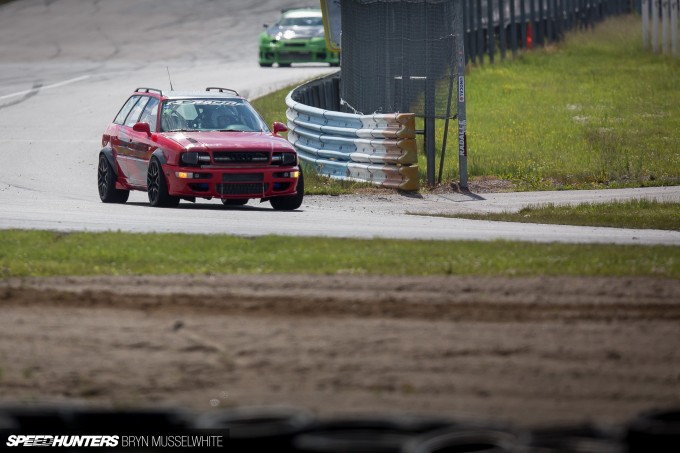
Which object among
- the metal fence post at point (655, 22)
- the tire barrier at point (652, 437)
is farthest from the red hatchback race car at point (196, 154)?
the metal fence post at point (655, 22)

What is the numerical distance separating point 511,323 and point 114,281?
3282 millimetres

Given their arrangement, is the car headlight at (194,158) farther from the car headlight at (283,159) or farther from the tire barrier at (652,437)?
the tire barrier at (652,437)

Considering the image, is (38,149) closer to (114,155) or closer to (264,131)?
(114,155)

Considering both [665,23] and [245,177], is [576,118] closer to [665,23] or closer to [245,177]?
[245,177]

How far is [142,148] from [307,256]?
6031mm

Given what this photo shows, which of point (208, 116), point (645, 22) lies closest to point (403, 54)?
point (208, 116)

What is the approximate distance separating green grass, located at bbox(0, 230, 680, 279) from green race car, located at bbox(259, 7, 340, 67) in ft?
85.5

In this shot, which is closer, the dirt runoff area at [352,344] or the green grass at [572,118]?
the dirt runoff area at [352,344]

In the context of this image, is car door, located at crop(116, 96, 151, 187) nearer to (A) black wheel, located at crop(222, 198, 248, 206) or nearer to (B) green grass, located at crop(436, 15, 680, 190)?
(A) black wheel, located at crop(222, 198, 248, 206)

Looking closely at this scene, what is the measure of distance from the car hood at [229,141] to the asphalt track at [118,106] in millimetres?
766

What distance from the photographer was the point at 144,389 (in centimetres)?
732

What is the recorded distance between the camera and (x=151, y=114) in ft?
57.6

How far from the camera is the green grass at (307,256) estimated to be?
11078 mm

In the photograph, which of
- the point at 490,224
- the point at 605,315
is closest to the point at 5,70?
the point at 490,224
